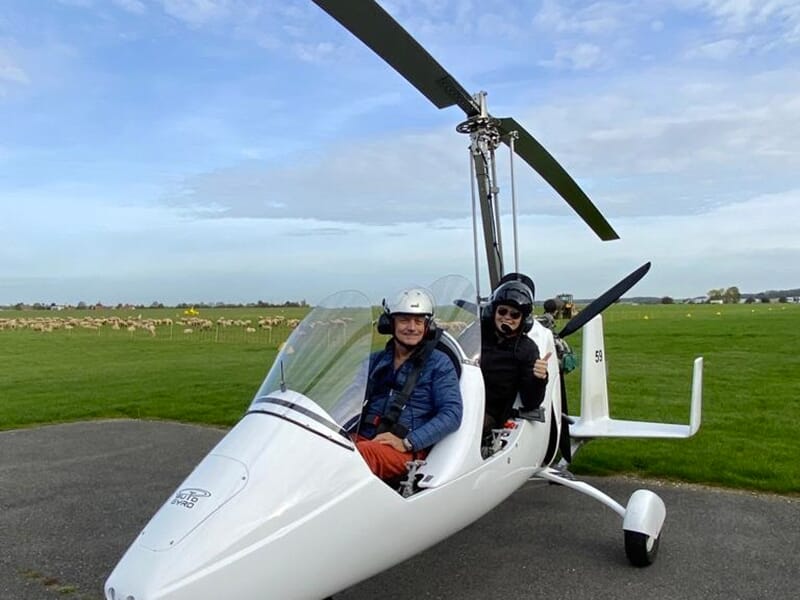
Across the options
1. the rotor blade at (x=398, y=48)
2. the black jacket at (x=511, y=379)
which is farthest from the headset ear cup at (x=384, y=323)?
the rotor blade at (x=398, y=48)

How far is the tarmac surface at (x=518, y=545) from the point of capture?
4.20 meters

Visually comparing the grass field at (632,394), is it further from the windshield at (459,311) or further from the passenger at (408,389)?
the passenger at (408,389)

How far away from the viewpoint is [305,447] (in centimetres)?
296

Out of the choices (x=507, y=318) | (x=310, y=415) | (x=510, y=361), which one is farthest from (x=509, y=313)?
(x=310, y=415)

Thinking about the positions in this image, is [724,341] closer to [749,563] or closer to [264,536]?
[749,563]

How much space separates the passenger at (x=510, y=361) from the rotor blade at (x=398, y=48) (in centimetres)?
146

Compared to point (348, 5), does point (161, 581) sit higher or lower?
lower

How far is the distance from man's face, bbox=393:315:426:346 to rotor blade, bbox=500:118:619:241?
2207 millimetres

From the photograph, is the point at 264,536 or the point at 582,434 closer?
the point at 264,536

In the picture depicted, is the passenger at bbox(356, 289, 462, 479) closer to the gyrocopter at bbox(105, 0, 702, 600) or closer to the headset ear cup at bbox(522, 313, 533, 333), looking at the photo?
the gyrocopter at bbox(105, 0, 702, 600)

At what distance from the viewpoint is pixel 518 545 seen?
4.92m

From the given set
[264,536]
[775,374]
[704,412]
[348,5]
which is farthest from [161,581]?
[775,374]

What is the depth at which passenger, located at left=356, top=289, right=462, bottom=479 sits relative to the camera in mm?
3762

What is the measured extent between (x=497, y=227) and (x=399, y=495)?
3.16 metres
